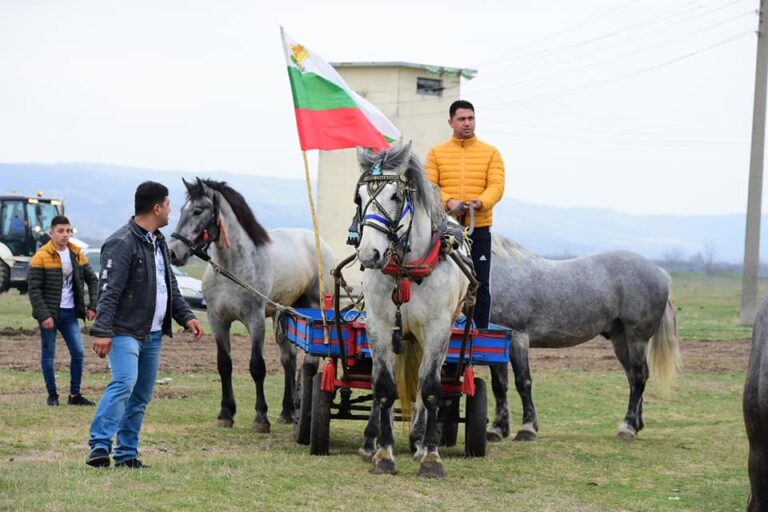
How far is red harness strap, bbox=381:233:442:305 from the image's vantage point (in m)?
8.50

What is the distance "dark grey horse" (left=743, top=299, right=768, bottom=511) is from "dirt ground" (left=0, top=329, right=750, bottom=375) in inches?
485

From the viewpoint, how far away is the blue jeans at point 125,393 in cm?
772

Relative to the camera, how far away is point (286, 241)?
12609mm

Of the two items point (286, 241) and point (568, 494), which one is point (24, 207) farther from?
point (568, 494)

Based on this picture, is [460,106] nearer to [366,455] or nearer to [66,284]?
[366,455]

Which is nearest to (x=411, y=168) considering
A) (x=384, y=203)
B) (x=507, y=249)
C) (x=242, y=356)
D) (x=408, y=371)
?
(x=384, y=203)

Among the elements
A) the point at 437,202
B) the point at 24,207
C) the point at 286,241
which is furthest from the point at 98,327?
the point at 24,207

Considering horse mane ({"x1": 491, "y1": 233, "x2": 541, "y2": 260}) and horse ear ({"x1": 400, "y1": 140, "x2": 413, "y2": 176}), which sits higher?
horse ear ({"x1": 400, "y1": 140, "x2": 413, "y2": 176})

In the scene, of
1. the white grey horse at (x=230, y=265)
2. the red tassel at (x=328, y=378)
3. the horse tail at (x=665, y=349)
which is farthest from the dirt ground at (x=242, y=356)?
the red tassel at (x=328, y=378)

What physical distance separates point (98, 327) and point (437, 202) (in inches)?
111

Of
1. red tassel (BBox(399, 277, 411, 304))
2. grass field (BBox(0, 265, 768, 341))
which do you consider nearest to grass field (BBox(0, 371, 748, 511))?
red tassel (BBox(399, 277, 411, 304))

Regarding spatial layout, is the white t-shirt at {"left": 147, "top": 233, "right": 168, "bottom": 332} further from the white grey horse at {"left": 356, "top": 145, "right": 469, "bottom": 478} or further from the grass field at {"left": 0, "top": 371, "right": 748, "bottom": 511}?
the white grey horse at {"left": 356, "top": 145, "right": 469, "bottom": 478}

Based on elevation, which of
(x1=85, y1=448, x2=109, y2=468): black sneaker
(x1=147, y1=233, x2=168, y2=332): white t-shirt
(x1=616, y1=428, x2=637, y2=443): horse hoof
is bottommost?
(x1=616, y1=428, x2=637, y2=443): horse hoof

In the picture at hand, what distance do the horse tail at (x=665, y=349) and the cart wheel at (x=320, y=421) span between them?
Answer: 432cm
